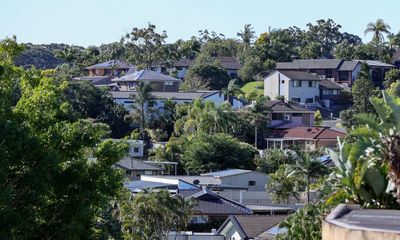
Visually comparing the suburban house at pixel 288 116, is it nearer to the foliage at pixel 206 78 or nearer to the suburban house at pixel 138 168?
the suburban house at pixel 138 168

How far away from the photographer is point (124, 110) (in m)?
84.7

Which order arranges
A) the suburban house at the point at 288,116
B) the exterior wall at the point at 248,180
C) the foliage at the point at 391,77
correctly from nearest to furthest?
the exterior wall at the point at 248,180 < the suburban house at the point at 288,116 < the foliage at the point at 391,77

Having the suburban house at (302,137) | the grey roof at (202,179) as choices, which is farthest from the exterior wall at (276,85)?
the grey roof at (202,179)

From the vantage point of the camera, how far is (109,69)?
118 meters

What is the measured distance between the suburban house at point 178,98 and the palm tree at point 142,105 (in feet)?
5.25

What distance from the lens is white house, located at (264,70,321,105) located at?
320 feet

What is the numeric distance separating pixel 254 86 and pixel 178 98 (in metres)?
20.8

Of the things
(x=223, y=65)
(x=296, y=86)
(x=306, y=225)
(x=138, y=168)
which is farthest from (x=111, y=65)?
(x=306, y=225)

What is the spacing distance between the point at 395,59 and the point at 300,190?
2465 inches

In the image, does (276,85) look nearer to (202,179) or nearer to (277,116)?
(277,116)

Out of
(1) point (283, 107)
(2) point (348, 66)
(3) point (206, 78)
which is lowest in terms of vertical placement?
(1) point (283, 107)

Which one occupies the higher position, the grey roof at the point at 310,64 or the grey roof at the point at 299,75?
the grey roof at the point at 310,64

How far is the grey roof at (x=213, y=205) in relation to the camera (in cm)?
5009

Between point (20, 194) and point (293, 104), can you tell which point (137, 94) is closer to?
point (293, 104)
